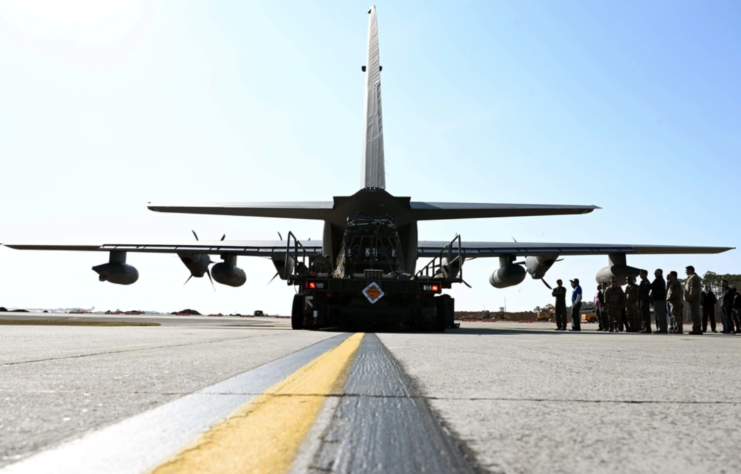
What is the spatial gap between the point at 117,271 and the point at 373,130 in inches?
488

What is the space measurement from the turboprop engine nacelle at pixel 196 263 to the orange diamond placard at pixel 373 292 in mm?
13267

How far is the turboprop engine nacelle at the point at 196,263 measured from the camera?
75.2 ft

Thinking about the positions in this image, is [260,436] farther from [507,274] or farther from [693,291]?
Result: [507,274]

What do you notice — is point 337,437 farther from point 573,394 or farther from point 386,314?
point 386,314

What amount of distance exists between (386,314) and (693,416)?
989 cm

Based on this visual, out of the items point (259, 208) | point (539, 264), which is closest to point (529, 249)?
point (539, 264)

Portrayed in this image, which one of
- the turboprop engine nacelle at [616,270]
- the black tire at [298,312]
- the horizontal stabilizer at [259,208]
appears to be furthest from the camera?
the turboprop engine nacelle at [616,270]

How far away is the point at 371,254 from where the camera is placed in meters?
13.9

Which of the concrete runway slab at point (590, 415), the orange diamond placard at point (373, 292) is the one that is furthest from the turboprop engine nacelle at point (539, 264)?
the concrete runway slab at point (590, 415)

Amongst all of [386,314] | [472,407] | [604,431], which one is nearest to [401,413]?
[472,407]

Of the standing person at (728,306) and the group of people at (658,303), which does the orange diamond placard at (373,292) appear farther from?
the standing person at (728,306)

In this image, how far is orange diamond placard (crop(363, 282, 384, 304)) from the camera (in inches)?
455

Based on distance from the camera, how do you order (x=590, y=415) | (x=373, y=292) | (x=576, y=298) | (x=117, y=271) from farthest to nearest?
(x=117, y=271) → (x=576, y=298) → (x=373, y=292) → (x=590, y=415)

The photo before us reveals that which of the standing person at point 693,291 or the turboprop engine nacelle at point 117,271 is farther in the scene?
the turboprop engine nacelle at point 117,271
